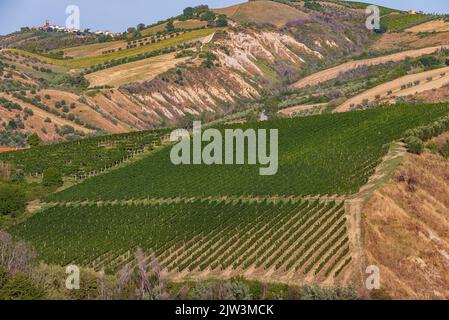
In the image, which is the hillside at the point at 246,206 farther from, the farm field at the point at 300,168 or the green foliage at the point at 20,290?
the green foliage at the point at 20,290

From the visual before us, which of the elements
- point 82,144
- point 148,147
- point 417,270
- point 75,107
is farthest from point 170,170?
point 75,107

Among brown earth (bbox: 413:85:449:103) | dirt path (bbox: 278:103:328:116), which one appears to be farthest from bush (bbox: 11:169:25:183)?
brown earth (bbox: 413:85:449:103)

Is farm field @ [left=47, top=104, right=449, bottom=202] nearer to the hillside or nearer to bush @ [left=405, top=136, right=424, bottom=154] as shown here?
the hillside

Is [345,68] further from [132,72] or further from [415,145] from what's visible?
[415,145]

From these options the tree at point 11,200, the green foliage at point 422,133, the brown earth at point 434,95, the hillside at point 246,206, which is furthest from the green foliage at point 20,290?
the brown earth at point 434,95

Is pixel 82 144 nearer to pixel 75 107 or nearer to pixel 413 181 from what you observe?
pixel 75 107
